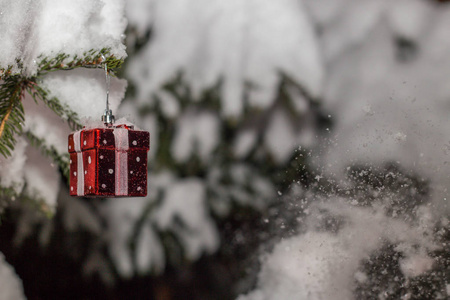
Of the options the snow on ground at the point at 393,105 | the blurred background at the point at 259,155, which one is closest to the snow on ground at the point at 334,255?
the blurred background at the point at 259,155

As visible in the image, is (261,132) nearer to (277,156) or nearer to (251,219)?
(277,156)

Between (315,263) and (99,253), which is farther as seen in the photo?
(99,253)

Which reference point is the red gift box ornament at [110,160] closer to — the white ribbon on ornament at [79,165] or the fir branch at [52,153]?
the white ribbon on ornament at [79,165]

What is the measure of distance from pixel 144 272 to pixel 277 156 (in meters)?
0.46

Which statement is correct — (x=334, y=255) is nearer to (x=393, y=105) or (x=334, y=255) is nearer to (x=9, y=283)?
(x=393, y=105)

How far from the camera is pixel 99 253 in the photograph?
4.09 feet

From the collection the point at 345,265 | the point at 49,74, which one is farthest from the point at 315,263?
the point at 49,74

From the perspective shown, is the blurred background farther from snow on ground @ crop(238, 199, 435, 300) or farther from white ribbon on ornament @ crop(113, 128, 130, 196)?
white ribbon on ornament @ crop(113, 128, 130, 196)

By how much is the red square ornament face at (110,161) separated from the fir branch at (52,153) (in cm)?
17

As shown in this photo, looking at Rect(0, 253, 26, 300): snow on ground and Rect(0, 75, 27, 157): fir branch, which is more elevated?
Rect(0, 75, 27, 157): fir branch

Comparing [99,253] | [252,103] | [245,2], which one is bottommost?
[99,253]

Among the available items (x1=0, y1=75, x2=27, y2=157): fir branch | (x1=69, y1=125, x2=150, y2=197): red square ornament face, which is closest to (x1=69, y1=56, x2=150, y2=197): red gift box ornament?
(x1=69, y1=125, x2=150, y2=197): red square ornament face

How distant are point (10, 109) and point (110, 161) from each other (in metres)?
0.28

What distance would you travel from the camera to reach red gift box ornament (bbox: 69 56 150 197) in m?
0.96
